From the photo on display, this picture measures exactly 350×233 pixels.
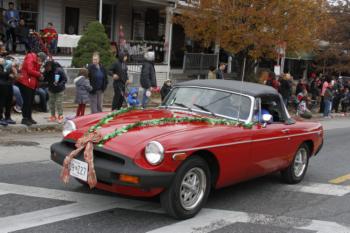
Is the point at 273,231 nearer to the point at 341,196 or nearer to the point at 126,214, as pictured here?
the point at 126,214

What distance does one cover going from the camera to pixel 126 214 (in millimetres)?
5723

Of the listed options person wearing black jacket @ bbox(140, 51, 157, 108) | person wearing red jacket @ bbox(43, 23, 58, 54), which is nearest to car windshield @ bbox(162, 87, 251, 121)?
person wearing black jacket @ bbox(140, 51, 157, 108)

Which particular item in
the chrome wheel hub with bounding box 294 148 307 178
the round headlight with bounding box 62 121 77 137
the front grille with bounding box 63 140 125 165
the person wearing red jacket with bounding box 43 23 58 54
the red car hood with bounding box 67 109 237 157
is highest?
the person wearing red jacket with bounding box 43 23 58 54

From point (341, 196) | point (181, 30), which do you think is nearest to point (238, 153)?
point (341, 196)

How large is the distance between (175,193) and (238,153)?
116 centimetres

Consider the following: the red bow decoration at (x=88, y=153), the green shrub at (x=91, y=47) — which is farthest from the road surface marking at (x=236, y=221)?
the green shrub at (x=91, y=47)

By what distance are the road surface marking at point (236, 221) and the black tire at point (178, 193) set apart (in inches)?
3.8

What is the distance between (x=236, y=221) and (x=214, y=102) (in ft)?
5.91

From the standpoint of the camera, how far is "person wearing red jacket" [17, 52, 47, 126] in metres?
11.3

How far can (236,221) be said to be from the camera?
19.0 feet

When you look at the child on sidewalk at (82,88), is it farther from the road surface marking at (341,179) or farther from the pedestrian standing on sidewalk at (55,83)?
the road surface marking at (341,179)

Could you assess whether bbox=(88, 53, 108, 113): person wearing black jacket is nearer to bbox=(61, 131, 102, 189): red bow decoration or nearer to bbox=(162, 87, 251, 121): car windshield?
bbox=(162, 87, 251, 121): car windshield

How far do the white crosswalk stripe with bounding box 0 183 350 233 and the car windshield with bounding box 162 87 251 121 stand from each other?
1368mm

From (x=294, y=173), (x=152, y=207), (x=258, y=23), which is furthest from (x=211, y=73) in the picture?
(x=152, y=207)
